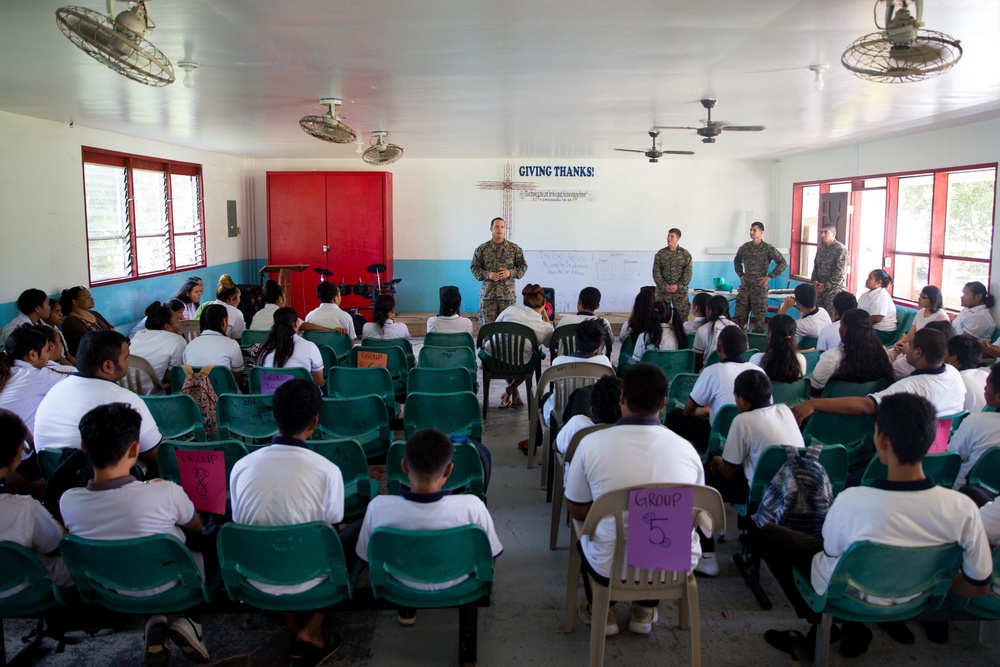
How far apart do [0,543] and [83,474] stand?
1.97ft

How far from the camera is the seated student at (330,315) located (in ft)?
20.4

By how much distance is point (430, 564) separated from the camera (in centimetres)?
235

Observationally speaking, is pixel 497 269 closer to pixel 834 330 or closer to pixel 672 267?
pixel 672 267

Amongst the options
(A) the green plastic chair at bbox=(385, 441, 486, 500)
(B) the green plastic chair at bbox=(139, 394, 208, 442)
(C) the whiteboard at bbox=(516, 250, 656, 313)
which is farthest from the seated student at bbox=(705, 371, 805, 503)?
(C) the whiteboard at bbox=(516, 250, 656, 313)

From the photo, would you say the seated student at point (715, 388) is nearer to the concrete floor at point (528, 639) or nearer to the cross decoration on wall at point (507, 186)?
the concrete floor at point (528, 639)

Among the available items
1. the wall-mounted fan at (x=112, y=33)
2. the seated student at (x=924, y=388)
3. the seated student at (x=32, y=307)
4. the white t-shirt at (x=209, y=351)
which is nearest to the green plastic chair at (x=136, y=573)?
the wall-mounted fan at (x=112, y=33)

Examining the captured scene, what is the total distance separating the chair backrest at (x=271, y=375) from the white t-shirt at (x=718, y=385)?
2.28 m

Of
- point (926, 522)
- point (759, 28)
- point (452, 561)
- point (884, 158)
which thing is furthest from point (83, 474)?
point (884, 158)

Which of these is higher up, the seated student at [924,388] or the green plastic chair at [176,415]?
the seated student at [924,388]

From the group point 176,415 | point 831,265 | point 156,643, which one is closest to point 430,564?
point 156,643

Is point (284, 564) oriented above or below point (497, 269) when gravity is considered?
below

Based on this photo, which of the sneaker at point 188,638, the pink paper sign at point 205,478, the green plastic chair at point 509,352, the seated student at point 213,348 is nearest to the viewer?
the sneaker at point 188,638

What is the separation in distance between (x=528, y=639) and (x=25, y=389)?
2.73 meters

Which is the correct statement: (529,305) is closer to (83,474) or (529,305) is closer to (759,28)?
(759,28)
